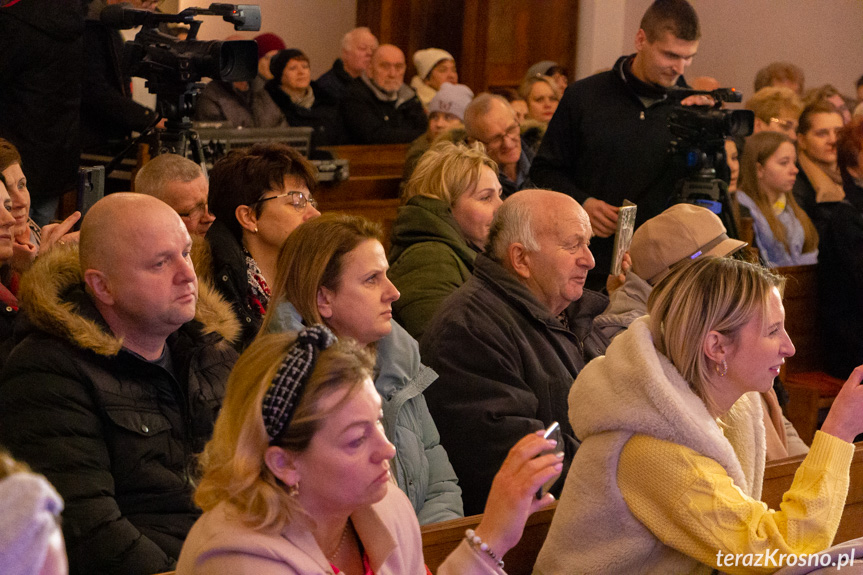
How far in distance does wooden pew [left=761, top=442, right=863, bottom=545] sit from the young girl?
2390 millimetres

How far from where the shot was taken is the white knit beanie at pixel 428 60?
24.8ft

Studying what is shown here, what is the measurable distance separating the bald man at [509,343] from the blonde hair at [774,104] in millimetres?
3470

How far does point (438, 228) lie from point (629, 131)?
3.01ft

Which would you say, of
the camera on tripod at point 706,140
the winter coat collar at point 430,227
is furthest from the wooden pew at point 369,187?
the camera on tripod at point 706,140

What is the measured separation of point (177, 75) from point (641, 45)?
1.55 metres

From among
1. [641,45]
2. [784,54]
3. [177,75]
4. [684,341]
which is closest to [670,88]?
[641,45]

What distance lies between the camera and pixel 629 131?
368cm

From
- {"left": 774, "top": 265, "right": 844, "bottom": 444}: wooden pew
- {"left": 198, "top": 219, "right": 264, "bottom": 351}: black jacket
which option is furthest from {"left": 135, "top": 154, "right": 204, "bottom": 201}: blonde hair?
{"left": 774, "top": 265, "right": 844, "bottom": 444}: wooden pew

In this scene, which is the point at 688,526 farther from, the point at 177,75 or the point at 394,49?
the point at 394,49

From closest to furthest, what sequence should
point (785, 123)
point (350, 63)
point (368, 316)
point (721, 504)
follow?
point (721, 504), point (368, 316), point (785, 123), point (350, 63)

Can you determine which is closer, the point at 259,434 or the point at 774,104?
the point at 259,434

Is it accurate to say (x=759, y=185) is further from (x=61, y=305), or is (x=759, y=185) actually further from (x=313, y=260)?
(x=61, y=305)

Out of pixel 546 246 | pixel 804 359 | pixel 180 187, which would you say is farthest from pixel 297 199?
pixel 804 359

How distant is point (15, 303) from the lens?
2.54m
